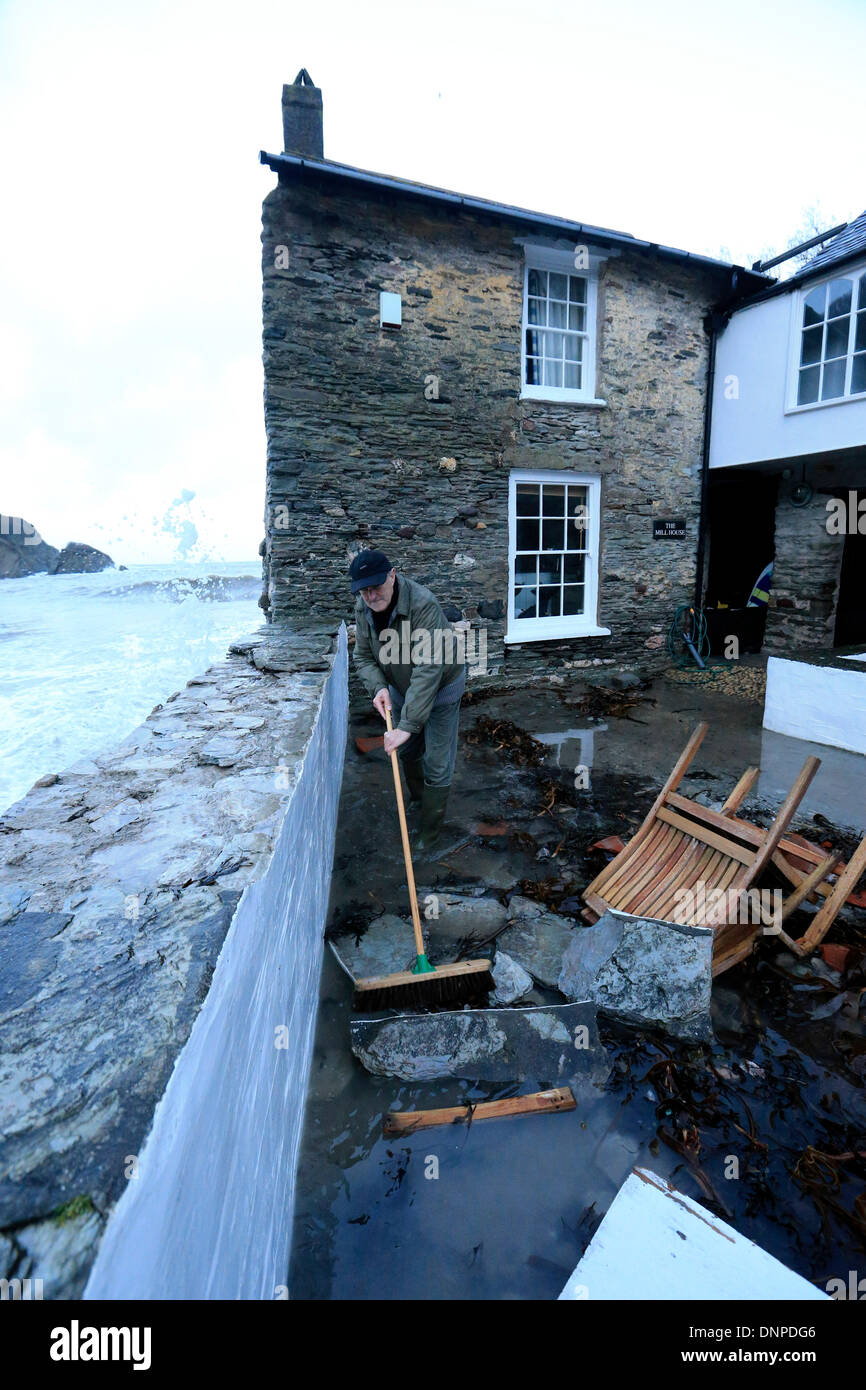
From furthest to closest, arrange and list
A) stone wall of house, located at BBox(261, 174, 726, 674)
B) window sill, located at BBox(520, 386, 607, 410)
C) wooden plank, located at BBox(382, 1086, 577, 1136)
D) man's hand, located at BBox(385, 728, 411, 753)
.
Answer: window sill, located at BBox(520, 386, 607, 410), stone wall of house, located at BBox(261, 174, 726, 674), man's hand, located at BBox(385, 728, 411, 753), wooden plank, located at BBox(382, 1086, 577, 1136)

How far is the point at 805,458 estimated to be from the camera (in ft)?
30.3

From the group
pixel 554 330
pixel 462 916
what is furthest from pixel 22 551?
pixel 462 916

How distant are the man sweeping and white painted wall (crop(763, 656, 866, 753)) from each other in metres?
3.79

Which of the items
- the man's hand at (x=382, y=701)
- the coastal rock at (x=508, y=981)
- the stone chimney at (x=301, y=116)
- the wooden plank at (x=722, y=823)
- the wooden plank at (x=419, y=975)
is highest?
the stone chimney at (x=301, y=116)

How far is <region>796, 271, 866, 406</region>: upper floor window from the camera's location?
810 cm

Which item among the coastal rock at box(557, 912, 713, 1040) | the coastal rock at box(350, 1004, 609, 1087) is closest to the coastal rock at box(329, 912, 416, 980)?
the coastal rock at box(350, 1004, 609, 1087)

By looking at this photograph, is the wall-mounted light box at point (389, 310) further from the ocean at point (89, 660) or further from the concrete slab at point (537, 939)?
the concrete slab at point (537, 939)

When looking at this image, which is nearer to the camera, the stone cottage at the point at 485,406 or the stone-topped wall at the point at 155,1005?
the stone-topped wall at the point at 155,1005

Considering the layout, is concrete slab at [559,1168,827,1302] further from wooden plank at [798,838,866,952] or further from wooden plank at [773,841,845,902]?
wooden plank at [773,841,845,902]

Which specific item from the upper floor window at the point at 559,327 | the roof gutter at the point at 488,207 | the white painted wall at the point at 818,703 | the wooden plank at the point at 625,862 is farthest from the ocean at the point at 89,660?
the white painted wall at the point at 818,703

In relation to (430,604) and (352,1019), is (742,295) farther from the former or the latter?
(352,1019)

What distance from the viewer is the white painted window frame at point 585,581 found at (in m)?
8.70

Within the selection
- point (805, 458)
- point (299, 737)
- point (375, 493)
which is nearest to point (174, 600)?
point (375, 493)

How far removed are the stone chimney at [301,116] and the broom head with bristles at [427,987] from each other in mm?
8643
